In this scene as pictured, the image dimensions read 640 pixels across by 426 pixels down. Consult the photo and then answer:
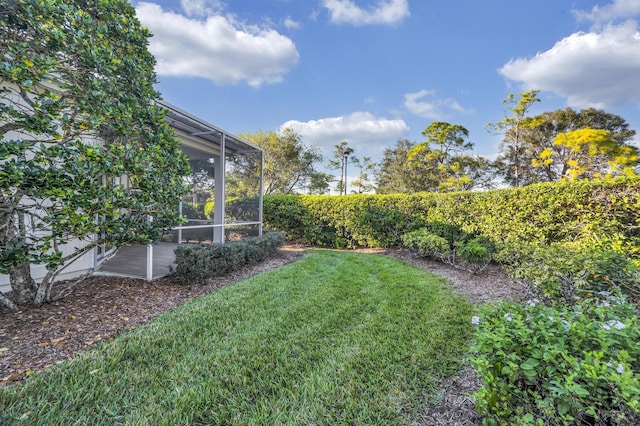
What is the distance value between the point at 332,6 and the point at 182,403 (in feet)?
27.1

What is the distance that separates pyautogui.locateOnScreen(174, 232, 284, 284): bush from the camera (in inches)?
179

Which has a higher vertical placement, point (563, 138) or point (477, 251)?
point (563, 138)

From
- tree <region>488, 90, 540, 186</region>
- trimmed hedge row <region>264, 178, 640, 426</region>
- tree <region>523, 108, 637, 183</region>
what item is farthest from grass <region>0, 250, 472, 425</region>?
tree <region>488, 90, 540, 186</region>

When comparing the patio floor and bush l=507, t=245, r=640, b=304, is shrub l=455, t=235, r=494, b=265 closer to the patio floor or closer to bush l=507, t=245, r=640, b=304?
bush l=507, t=245, r=640, b=304

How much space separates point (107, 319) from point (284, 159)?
47.8 feet

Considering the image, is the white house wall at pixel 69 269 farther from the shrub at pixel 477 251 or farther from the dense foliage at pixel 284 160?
the dense foliage at pixel 284 160

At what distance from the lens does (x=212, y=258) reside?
496cm

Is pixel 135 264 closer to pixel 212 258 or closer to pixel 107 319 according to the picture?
pixel 212 258

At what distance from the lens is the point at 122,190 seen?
313cm

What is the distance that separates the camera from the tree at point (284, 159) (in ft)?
53.9

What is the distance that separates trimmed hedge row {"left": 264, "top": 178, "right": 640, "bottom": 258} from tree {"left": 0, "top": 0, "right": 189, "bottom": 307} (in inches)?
246

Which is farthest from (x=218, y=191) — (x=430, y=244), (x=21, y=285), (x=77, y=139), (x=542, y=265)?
(x=542, y=265)

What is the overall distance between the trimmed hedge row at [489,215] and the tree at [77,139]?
20.5 feet

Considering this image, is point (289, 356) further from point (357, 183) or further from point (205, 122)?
point (357, 183)
